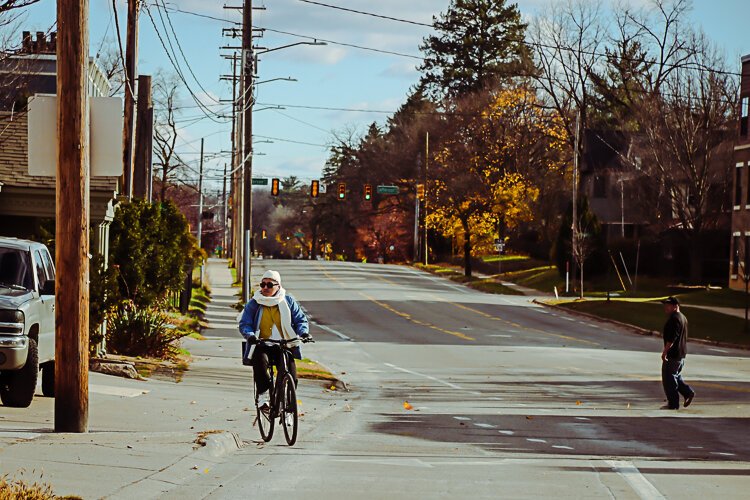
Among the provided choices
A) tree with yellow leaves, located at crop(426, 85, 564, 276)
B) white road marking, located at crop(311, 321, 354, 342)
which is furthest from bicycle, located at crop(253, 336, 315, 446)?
tree with yellow leaves, located at crop(426, 85, 564, 276)

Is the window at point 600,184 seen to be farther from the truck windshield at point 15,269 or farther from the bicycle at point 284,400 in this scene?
the bicycle at point 284,400

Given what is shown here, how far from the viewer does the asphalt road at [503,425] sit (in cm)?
1185

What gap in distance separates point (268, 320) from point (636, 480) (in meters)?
4.55

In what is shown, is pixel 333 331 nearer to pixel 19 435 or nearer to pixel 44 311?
pixel 44 311

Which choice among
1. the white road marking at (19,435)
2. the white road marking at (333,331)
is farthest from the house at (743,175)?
the white road marking at (19,435)

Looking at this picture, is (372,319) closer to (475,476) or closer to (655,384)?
(655,384)

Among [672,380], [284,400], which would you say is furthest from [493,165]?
[284,400]

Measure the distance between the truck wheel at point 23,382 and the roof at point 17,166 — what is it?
8804 millimetres

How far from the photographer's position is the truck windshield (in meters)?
17.1

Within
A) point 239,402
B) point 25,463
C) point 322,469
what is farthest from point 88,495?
point 239,402

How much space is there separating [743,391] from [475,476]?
14118 millimetres

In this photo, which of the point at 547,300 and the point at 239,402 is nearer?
the point at 239,402

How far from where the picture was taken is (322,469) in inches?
494

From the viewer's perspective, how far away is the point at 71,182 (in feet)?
43.5
